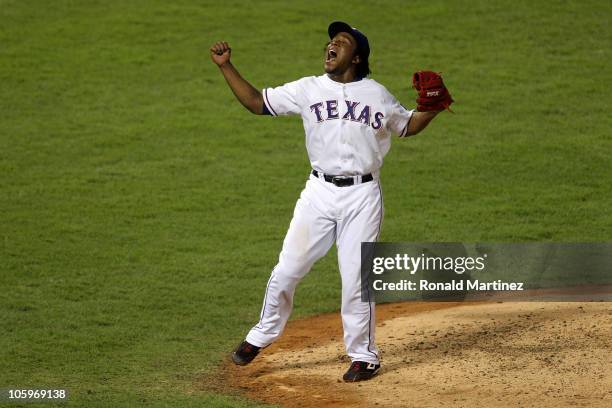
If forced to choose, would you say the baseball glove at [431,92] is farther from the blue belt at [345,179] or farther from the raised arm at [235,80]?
the raised arm at [235,80]

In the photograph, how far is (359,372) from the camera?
6918mm

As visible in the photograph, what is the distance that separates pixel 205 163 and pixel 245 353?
551 centimetres

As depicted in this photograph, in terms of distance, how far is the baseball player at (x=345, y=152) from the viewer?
6809mm

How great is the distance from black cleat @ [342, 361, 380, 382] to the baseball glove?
62.7 inches

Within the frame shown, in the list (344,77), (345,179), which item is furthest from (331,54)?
(345,179)

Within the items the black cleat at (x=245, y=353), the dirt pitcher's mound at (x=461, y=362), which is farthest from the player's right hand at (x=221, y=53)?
the dirt pitcher's mound at (x=461, y=362)

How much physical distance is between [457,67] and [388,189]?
333 centimetres

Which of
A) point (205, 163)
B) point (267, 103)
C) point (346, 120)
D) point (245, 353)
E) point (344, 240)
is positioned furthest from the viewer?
point (205, 163)

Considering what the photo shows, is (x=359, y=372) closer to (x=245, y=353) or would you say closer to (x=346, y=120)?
(x=245, y=353)

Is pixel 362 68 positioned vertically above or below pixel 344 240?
above

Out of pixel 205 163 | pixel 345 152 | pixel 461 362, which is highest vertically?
pixel 345 152

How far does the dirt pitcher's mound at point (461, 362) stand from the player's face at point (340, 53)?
6.25 ft

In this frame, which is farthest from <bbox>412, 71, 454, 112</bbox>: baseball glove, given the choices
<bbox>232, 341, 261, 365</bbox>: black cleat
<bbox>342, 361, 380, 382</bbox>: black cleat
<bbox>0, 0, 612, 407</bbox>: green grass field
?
<bbox>0, 0, 612, 407</bbox>: green grass field

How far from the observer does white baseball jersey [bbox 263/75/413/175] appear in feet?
22.3
